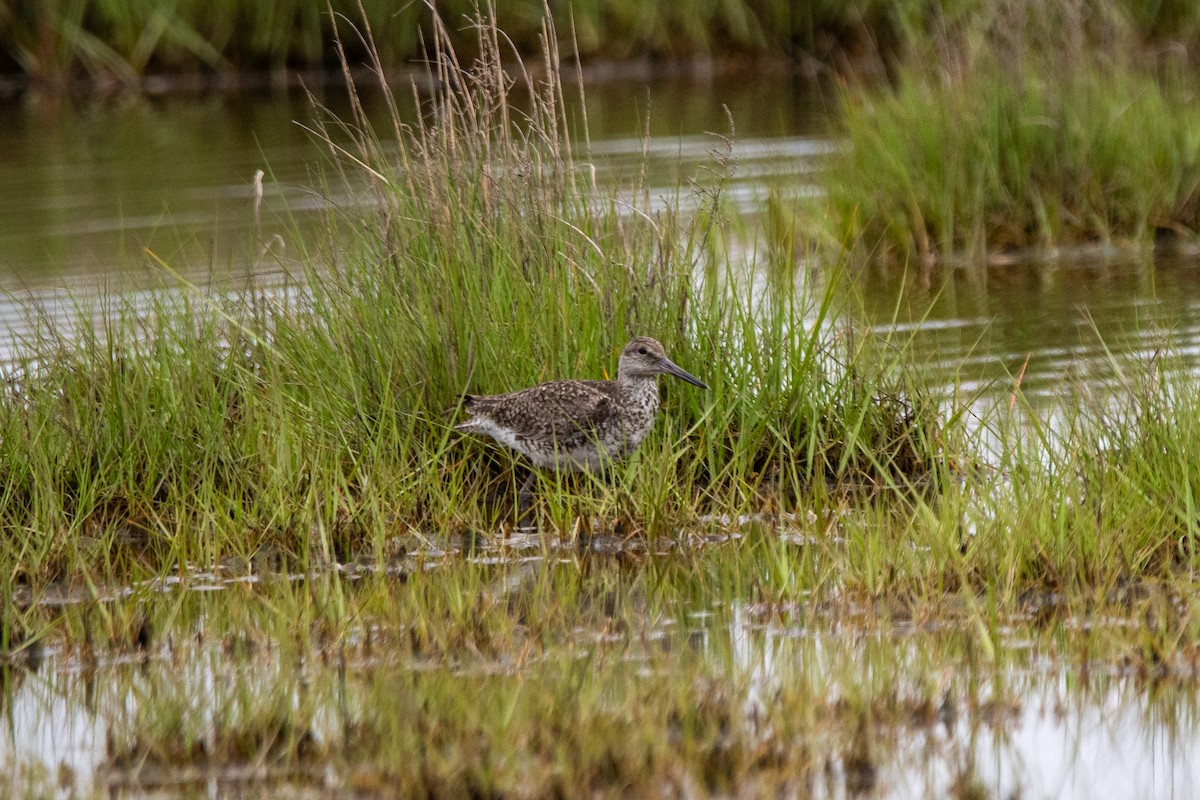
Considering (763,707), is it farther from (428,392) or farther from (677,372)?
(428,392)

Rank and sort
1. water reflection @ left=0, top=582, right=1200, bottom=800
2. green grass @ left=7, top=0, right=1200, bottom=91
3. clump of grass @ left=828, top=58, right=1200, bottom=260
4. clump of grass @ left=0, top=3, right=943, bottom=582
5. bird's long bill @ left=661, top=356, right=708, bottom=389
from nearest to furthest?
water reflection @ left=0, top=582, right=1200, bottom=800, clump of grass @ left=0, top=3, right=943, bottom=582, bird's long bill @ left=661, top=356, right=708, bottom=389, clump of grass @ left=828, top=58, right=1200, bottom=260, green grass @ left=7, top=0, right=1200, bottom=91

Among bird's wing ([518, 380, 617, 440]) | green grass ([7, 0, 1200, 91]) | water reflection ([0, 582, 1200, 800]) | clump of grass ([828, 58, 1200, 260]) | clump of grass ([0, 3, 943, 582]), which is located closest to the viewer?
water reflection ([0, 582, 1200, 800])

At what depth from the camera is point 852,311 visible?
9.12 m

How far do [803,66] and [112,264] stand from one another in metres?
12.9

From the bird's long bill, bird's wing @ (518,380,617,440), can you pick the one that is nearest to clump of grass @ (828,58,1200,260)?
the bird's long bill

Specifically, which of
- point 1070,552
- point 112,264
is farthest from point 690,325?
point 112,264

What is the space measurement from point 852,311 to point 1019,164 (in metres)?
2.76

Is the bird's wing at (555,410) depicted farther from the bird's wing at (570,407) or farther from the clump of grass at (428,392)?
the clump of grass at (428,392)

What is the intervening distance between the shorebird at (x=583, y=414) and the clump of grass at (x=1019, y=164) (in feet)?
15.2

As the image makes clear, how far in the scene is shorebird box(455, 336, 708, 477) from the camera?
6.51 meters

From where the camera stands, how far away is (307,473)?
657 cm

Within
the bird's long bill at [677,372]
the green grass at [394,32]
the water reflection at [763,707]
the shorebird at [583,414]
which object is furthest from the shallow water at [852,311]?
the green grass at [394,32]

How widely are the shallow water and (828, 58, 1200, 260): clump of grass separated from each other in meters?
0.30

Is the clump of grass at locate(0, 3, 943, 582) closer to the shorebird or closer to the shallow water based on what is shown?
the shorebird
